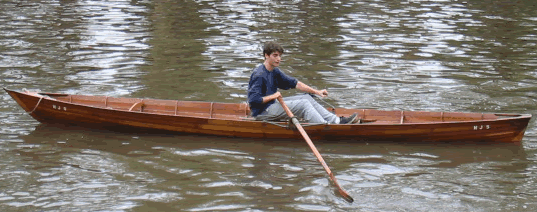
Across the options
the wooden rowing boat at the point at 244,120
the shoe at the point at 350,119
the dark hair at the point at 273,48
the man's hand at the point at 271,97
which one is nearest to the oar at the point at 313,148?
the man's hand at the point at 271,97

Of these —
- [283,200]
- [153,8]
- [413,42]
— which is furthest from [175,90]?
[153,8]

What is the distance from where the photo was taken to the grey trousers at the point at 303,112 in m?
11.9

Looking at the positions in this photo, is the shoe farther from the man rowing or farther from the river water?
the river water

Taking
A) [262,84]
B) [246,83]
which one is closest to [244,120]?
[262,84]

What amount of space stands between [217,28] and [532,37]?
953 cm

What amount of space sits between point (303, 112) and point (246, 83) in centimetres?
466

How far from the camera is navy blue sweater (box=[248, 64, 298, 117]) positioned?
1166 cm

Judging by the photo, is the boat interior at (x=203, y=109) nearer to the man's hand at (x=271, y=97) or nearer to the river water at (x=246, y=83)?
the river water at (x=246, y=83)

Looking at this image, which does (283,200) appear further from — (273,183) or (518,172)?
(518,172)

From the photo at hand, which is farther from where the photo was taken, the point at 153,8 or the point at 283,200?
the point at 153,8

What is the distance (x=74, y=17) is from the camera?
26.8 metres

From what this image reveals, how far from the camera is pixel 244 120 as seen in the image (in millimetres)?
11969

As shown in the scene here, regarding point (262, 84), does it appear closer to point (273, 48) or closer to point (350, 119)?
point (273, 48)

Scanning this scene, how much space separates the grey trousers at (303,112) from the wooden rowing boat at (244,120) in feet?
0.54
